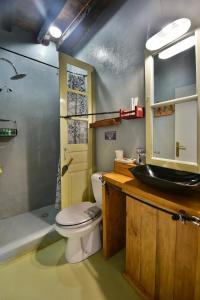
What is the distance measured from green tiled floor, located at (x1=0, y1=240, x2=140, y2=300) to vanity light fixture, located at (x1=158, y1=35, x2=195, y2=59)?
1987mm

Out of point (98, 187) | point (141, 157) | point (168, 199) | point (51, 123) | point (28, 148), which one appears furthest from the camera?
point (51, 123)

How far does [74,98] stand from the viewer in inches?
81.0

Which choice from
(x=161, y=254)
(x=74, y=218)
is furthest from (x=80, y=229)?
(x=161, y=254)

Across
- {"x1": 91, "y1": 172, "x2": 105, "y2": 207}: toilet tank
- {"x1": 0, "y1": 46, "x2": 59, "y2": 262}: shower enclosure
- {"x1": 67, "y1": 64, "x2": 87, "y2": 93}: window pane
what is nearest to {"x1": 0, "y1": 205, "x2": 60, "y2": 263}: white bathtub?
{"x1": 0, "y1": 46, "x2": 59, "y2": 262}: shower enclosure

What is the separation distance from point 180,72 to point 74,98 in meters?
1.24

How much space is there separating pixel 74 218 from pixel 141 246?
2.09 ft

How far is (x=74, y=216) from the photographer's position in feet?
4.99

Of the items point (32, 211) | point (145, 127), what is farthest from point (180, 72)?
point (32, 211)

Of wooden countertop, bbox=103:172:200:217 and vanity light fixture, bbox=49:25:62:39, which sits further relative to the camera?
vanity light fixture, bbox=49:25:62:39

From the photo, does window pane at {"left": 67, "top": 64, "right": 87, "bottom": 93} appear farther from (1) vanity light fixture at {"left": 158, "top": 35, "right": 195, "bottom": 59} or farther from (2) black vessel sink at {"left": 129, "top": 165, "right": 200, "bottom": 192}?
(2) black vessel sink at {"left": 129, "top": 165, "right": 200, "bottom": 192}

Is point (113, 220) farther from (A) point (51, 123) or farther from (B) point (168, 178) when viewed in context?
(A) point (51, 123)

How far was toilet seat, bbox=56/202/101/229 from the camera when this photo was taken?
4.67ft

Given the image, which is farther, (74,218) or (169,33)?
(74,218)

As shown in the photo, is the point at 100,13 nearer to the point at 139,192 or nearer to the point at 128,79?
the point at 128,79
